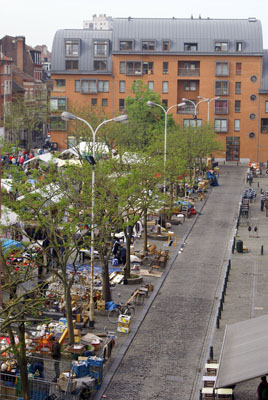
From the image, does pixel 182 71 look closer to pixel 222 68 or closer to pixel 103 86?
pixel 222 68

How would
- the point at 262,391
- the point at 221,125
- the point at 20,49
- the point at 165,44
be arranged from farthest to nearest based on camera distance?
the point at 20,49, the point at 221,125, the point at 165,44, the point at 262,391

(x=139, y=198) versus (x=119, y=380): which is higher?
(x=139, y=198)

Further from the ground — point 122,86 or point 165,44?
point 165,44

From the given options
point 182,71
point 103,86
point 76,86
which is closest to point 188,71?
point 182,71

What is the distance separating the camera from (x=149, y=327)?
1142 inches

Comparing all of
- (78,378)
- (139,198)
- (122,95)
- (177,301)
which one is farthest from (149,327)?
(122,95)

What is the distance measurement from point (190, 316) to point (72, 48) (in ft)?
239

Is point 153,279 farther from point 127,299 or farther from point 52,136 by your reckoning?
point 52,136

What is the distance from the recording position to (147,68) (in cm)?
9794

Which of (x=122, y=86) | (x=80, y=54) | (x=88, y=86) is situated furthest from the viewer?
(x=88, y=86)

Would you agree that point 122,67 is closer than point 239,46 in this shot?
No

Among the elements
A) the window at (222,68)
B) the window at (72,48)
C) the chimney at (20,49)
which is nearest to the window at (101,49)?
Result: the window at (72,48)

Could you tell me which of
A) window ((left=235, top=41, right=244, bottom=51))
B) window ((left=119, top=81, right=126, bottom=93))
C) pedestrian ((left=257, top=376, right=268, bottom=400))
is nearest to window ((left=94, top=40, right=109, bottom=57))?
window ((left=119, top=81, right=126, bottom=93))

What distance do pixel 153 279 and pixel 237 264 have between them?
5509mm
